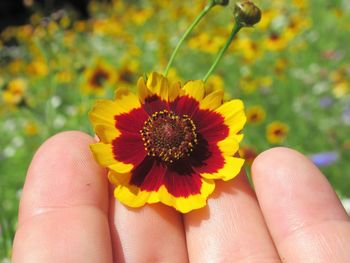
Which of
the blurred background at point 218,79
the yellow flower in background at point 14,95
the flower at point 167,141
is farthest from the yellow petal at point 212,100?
the yellow flower in background at point 14,95

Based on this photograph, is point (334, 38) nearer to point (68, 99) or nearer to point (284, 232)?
point (68, 99)

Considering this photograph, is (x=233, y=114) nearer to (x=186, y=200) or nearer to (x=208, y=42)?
(x=186, y=200)

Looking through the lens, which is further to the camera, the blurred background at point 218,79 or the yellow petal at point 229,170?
the blurred background at point 218,79

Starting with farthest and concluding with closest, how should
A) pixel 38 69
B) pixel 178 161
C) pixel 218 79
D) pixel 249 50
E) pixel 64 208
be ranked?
1. pixel 38 69
2. pixel 249 50
3. pixel 218 79
4. pixel 178 161
5. pixel 64 208

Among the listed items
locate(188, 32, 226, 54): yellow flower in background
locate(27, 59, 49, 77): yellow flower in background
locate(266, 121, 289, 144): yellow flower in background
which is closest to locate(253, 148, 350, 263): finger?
locate(266, 121, 289, 144): yellow flower in background

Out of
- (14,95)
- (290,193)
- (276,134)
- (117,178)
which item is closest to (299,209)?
(290,193)

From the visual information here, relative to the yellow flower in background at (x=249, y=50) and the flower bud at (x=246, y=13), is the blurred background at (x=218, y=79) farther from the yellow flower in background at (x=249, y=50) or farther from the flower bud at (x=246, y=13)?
the flower bud at (x=246, y=13)
